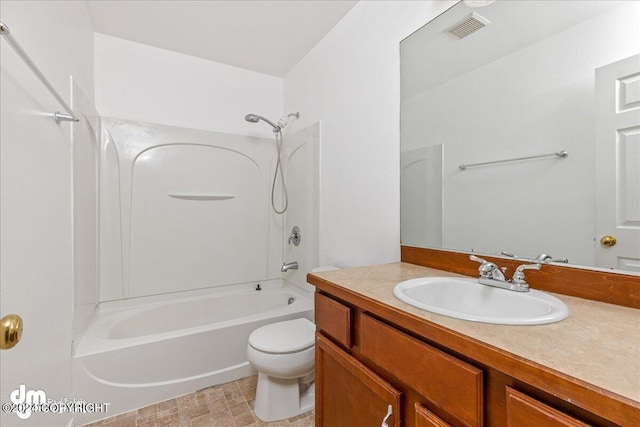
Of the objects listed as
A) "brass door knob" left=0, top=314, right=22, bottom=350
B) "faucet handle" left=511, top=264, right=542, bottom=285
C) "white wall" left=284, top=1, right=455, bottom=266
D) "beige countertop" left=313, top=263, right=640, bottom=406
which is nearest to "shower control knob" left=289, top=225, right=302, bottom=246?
"white wall" left=284, top=1, right=455, bottom=266

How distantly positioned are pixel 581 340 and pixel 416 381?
35 centimetres

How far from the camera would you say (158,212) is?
2.30 m

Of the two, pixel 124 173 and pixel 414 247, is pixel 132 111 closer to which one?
pixel 124 173

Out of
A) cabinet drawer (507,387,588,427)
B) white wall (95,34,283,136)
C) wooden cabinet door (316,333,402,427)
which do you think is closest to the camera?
cabinet drawer (507,387,588,427)

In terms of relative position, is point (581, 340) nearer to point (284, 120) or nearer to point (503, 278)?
point (503, 278)

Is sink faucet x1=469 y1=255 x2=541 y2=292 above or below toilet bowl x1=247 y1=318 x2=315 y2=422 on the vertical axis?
above

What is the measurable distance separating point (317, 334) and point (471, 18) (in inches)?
58.1

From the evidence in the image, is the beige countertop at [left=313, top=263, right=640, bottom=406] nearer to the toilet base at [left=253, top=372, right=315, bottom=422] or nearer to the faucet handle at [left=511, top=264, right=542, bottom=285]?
the faucet handle at [left=511, top=264, right=542, bottom=285]

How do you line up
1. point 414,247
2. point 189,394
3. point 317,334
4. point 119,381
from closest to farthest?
point 317,334, point 414,247, point 119,381, point 189,394

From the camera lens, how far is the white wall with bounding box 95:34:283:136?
84.2 inches

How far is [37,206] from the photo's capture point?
1090mm

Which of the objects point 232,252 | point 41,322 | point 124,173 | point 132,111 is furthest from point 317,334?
point 132,111

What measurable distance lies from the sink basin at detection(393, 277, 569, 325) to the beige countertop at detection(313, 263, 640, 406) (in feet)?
0.06

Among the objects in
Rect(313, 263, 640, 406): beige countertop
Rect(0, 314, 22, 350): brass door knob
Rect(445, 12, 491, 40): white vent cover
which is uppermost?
Rect(445, 12, 491, 40): white vent cover
